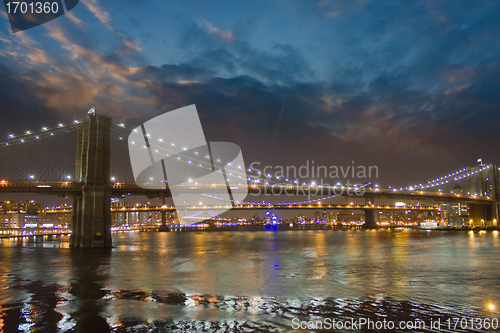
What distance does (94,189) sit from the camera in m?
37.8

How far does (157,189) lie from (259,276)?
3289cm

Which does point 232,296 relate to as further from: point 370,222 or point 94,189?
point 370,222

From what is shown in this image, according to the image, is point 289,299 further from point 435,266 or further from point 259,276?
point 435,266

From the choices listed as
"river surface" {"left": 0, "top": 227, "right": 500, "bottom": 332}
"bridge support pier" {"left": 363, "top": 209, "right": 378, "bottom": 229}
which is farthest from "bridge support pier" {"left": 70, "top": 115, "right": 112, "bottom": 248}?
"bridge support pier" {"left": 363, "top": 209, "right": 378, "bottom": 229}

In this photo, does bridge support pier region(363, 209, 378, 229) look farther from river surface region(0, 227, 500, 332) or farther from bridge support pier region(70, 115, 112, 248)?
river surface region(0, 227, 500, 332)

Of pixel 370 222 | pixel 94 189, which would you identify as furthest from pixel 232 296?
pixel 370 222

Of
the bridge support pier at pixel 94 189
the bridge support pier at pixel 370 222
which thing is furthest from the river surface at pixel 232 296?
the bridge support pier at pixel 370 222

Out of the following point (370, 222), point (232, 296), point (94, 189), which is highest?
point (94, 189)

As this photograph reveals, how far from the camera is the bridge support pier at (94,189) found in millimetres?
37750

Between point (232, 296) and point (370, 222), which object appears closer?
point (232, 296)

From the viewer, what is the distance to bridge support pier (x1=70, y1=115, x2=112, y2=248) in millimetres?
37750

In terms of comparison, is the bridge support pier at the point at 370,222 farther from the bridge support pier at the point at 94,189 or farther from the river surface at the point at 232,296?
the river surface at the point at 232,296

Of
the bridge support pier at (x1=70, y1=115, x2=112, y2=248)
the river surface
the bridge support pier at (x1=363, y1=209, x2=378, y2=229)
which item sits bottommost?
the bridge support pier at (x1=363, y1=209, x2=378, y2=229)

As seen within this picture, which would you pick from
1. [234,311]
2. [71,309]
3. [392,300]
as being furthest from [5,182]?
[392,300]
